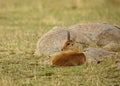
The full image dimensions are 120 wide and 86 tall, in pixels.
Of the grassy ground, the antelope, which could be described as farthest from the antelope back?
the antelope

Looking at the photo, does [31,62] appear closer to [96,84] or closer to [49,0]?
[96,84]

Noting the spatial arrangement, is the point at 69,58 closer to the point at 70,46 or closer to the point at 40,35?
the point at 70,46

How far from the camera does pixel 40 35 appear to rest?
14.8 metres

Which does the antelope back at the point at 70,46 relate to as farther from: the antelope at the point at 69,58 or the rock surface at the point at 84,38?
the antelope at the point at 69,58

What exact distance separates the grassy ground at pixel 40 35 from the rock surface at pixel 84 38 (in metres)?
0.39

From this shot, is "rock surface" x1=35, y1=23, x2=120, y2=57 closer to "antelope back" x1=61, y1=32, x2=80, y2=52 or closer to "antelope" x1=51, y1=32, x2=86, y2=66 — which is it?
"antelope back" x1=61, y1=32, x2=80, y2=52

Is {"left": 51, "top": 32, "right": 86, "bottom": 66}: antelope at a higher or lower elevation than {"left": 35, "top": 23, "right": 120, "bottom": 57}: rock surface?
lower

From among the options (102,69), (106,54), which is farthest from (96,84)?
(106,54)

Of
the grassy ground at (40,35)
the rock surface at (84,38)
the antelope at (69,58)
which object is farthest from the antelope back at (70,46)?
the antelope at (69,58)

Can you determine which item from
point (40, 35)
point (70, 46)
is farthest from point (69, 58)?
point (40, 35)

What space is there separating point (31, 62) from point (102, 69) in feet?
5.78

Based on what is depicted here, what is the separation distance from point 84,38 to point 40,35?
3191 millimetres

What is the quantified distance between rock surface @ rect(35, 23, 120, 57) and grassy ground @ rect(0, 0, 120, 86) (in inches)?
15.4

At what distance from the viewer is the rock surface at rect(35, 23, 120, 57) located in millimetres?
11320
